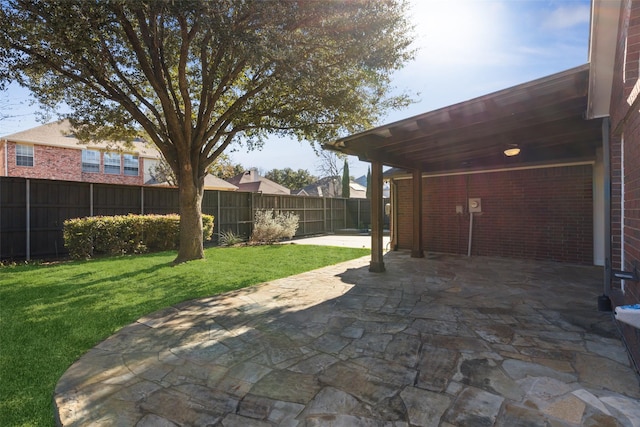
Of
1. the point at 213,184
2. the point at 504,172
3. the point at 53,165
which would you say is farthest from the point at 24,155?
the point at 504,172

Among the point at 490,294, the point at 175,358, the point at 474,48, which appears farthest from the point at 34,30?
the point at 490,294

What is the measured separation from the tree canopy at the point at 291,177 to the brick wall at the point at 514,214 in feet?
105


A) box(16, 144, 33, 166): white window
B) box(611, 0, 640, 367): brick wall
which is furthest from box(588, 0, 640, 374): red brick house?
box(16, 144, 33, 166): white window

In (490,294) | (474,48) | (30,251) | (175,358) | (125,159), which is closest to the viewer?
(175,358)

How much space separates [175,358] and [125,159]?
62.3 feet

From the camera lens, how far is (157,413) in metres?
1.93

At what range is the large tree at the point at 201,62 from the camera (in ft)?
17.0

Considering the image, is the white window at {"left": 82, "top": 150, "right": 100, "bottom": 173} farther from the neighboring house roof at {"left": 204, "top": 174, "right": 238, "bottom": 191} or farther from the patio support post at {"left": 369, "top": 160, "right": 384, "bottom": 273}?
the patio support post at {"left": 369, "top": 160, "right": 384, "bottom": 273}

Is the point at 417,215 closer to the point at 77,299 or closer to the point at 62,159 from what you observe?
the point at 77,299

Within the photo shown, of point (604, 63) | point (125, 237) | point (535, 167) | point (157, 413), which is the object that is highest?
point (604, 63)

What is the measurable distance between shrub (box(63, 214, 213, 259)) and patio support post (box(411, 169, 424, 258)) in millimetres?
6837

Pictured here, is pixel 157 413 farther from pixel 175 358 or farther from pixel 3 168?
pixel 3 168

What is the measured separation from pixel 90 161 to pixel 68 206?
37.3 feet

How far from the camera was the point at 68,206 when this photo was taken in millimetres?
7895
